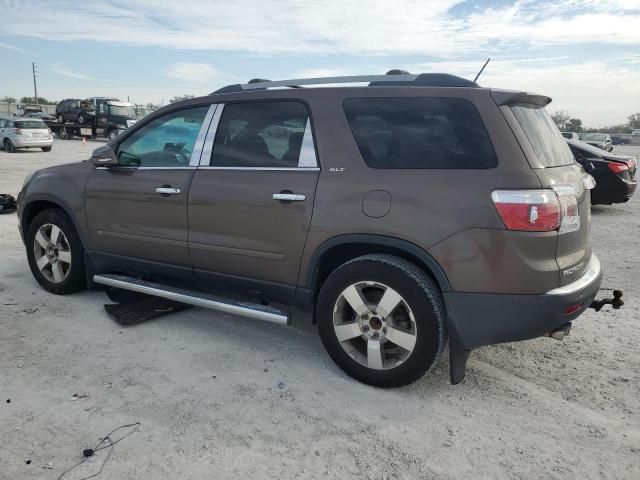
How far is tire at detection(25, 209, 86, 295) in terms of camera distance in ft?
15.3

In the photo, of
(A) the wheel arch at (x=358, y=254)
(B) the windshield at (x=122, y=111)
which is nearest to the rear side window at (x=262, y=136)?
(A) the wheel arch at (x=358, y=254)

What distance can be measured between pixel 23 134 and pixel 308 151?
71.8 ft

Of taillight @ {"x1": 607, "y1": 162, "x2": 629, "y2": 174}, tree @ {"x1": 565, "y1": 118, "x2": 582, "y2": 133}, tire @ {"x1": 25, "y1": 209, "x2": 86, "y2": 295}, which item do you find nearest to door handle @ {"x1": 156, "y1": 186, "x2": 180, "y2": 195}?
tire @ {"x1": 25, "y1": 209, "x2": 86, "y2": 295}

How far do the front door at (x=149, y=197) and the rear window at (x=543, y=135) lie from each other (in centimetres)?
217

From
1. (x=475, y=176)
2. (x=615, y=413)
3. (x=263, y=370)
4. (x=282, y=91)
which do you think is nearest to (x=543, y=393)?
(x=615, y=413)

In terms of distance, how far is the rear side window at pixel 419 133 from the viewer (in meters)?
2.94

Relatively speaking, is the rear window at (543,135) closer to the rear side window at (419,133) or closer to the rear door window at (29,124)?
the rear side window at (419,133)

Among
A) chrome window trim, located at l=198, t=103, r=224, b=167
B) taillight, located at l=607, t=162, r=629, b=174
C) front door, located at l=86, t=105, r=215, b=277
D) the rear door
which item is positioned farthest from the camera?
taillight, located at l=607, t=162, r=629, b=174

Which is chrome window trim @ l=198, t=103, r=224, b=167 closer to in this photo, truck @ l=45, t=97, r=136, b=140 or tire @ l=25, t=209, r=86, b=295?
tire @ l=25, t=209, r=86, b=295

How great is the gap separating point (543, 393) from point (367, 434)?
1.20 meters

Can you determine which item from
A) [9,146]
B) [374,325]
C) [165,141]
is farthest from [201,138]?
[9,146]

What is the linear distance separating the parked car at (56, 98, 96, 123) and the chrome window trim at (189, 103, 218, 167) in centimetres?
2916

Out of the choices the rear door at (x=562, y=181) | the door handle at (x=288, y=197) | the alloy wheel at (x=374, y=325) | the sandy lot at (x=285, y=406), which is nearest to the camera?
the sandy lot at (x=285, y=406)

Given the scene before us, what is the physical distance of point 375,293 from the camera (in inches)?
127
